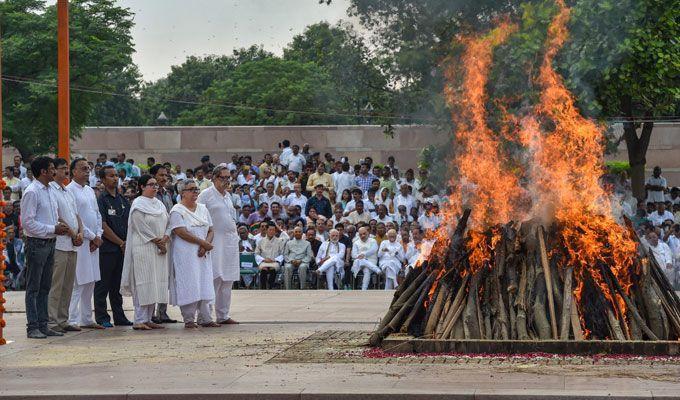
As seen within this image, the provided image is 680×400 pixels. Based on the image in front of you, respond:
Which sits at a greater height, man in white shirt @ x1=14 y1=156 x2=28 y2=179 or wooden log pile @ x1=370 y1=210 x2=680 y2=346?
man in white shirt @ x1=14 y1=156 x2=28 y2=179

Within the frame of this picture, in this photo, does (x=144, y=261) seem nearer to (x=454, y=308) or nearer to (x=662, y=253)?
(x=454, y=308)

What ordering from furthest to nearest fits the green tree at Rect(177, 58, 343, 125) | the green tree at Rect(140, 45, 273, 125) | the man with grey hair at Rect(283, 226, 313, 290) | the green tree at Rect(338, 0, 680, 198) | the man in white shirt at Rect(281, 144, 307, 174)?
the green tree at Rect(140, 45, 273, 125), the green tree at Rect(177, 58, 343, 125), the man in white shirt at Rect(281, 144, 307, 174), the man with grey hair at Rect(283, 226, 313, 290), the green tree at Rect(338, 0, 680, 198)

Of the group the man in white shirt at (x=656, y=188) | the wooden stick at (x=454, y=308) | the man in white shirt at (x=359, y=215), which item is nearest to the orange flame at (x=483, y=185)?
the wooden stick at (x=454, y=308)

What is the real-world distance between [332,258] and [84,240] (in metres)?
8.44

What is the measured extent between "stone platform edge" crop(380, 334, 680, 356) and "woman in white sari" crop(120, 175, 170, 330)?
381 cm

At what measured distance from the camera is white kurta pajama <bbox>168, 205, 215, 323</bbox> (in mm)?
15359

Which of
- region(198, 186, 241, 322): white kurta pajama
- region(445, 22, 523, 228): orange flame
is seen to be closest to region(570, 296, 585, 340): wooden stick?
region(445, 22, 523, 228): orange flame

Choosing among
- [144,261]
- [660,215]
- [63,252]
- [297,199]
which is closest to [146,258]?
[144,261]

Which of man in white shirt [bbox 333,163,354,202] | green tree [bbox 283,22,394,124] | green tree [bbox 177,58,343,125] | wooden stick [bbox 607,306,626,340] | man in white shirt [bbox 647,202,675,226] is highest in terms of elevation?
green tree [bbox 177,58,343,125]

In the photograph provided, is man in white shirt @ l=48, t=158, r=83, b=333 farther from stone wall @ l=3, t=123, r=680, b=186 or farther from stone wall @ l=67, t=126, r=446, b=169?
stone wall @ l=67, t=126, r=446, b=169

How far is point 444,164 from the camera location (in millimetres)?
28125

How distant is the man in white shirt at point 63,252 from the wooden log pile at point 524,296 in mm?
3905

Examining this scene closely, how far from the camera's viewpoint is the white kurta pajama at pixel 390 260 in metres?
23.1

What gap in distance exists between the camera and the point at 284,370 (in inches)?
450
